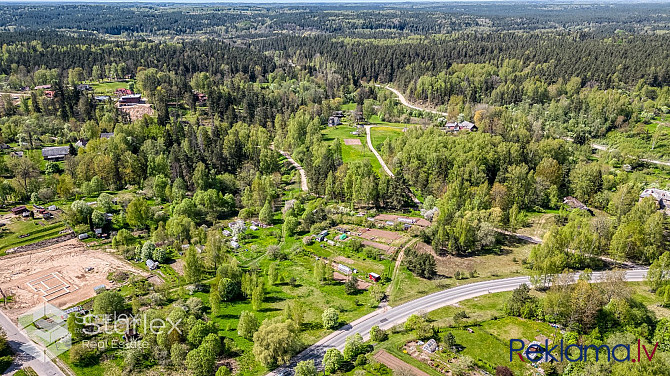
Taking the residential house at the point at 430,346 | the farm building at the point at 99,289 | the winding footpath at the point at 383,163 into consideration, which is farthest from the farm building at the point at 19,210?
the residential house at the point at 430,346

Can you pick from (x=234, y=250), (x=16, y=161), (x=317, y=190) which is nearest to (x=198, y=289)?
(x=234, y=250)

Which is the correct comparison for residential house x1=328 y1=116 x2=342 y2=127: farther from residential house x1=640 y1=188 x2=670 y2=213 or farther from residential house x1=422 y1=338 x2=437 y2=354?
residential house x1=422 y1=338 x2=437 y2=354

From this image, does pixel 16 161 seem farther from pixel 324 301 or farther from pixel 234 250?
pixel 324 301

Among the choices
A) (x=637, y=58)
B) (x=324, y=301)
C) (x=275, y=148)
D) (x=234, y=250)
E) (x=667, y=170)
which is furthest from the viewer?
(x=637, y=58)

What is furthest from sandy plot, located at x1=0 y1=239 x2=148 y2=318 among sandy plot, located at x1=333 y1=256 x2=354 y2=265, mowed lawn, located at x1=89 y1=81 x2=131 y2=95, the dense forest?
mowed lawn, located at x1=89 y1=81 x2=131 y2=95

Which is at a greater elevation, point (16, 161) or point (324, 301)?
point (16, 161)

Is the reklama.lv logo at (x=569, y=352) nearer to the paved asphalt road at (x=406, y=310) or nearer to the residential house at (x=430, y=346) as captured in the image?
the residential house at (x=430, y=346)

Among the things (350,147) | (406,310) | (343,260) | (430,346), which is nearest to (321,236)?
(343,260)
